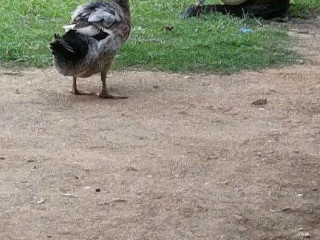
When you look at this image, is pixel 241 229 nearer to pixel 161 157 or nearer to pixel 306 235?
pixel 306 235

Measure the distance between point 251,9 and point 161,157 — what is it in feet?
19.4

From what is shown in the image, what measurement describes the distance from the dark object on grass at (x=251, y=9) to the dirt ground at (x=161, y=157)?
3034 mm

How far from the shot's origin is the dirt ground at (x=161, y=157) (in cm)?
480

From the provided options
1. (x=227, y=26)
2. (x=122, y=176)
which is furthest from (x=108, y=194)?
(x=227, y=26)

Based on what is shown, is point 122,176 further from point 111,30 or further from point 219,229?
point 111,30

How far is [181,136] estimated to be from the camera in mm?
6469

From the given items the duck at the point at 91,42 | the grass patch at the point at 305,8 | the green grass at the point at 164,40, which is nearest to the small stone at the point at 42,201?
the duck at the point at 91,42

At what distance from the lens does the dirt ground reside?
4805mm

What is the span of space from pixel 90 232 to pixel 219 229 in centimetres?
72

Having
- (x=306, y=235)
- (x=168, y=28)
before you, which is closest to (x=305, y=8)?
(x=168, y=28)

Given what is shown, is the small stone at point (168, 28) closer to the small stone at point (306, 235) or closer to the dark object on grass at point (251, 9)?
the dark object on grass at point (251, 9)

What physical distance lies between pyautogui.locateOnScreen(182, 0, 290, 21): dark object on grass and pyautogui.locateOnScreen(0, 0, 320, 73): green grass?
263 millimetres

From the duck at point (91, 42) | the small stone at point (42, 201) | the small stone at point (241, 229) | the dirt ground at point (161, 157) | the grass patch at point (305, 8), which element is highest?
the duck at point (91, 42)

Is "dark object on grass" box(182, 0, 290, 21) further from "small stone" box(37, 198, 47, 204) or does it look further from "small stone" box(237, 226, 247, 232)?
"small stone" box(237, 226, 247, 232)
